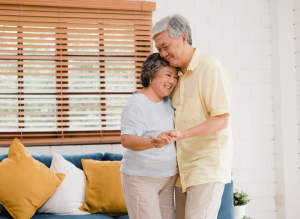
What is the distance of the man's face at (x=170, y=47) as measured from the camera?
5.12ft

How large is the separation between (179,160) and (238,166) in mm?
1897

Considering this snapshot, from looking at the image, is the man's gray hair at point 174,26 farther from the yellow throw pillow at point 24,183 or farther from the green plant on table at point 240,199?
the green plant on table at point 240,199

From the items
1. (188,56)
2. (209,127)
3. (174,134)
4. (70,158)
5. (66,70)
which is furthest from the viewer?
(66,70)

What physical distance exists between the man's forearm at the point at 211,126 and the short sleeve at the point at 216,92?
3cm

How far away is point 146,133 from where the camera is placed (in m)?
1.53

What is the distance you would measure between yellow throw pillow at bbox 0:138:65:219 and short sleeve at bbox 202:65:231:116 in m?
1.54

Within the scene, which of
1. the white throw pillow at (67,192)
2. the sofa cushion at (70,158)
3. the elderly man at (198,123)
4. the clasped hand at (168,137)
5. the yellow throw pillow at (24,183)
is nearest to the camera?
the clasped hand at (168,137)

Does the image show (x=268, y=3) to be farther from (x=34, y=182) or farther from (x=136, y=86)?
(x=34, y=182)

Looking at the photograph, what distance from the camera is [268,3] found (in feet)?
10.9

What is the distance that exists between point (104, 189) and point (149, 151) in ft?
3.34

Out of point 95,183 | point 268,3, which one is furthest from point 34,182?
point 268,3

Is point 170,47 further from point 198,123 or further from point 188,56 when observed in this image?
point 198,123

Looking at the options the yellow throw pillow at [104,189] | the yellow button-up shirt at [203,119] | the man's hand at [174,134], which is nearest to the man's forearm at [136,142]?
the man's hand at [174,134]

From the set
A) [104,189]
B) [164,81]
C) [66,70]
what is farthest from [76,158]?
[164,81]
